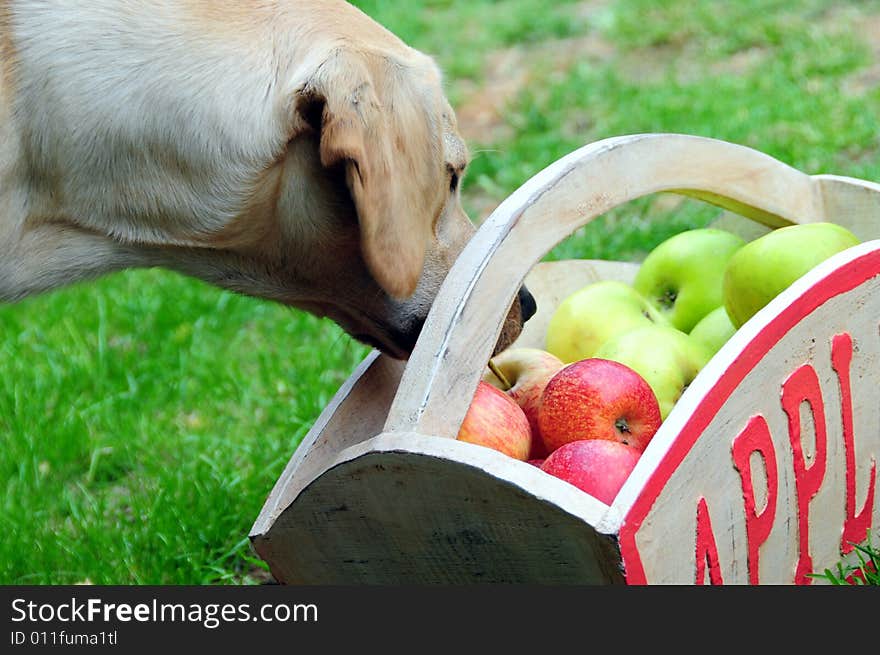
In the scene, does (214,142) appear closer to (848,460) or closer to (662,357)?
(662,357)

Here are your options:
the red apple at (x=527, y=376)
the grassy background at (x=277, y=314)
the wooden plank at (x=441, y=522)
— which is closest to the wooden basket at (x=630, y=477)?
the wooden plank at (x=441, y=522)

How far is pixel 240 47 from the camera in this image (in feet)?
7.21

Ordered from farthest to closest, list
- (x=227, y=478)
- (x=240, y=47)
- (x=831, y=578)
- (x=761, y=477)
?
(x=227, y=478)
(x=240, y=47)
(x=831, y=578)
(x=761, y=477)

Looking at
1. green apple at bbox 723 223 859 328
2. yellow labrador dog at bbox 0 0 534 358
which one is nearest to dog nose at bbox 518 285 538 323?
yellow labrador dog at bbox 0 0 534 358

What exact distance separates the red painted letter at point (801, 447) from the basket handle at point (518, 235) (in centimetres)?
47

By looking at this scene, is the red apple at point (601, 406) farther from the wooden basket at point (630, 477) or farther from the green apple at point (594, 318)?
the green apple at point (594, 318)

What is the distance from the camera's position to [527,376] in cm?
241

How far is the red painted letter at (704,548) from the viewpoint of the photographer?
177 centimetres

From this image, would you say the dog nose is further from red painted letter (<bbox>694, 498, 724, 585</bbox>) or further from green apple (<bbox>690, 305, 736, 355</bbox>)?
red painted letter (<bbox>694, 498, 724, 585</bbox>)

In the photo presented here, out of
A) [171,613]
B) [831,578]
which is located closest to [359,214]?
[171,613]

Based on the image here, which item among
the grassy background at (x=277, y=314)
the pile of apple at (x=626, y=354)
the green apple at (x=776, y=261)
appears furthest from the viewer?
the grassy background at (x=277, y=314)

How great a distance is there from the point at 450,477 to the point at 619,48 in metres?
4.48

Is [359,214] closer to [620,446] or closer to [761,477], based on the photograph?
[620,446]

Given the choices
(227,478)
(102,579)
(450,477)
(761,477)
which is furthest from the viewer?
(227,478)
